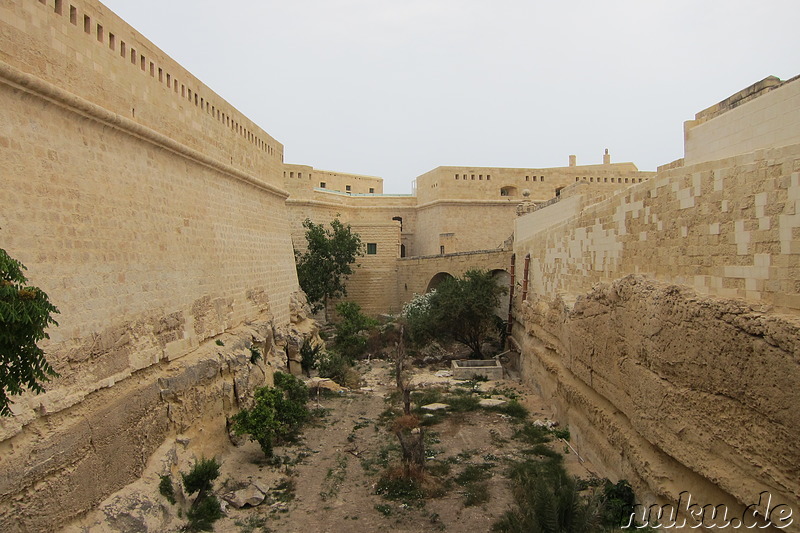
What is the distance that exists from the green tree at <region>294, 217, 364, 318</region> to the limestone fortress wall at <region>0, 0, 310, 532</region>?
9.22 m

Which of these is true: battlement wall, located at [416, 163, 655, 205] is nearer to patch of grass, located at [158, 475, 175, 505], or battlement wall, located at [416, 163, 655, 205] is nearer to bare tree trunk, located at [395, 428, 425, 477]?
bare tree trunk, located at [395, 428, 425, 477]

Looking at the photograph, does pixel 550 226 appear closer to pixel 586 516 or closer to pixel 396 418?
pixel 396 418

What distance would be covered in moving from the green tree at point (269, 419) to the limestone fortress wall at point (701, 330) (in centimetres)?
455

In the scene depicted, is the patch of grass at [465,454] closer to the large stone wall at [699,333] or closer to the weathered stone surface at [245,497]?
the large stone wall at [699,333]

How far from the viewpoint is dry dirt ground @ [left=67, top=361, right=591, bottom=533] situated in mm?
6379

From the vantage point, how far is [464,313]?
15.0 m

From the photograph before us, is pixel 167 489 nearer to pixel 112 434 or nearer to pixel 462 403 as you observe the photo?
pixel 112 434

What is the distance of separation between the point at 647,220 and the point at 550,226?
5782 mm

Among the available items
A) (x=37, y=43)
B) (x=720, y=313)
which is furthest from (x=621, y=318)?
(x=37, y=43)

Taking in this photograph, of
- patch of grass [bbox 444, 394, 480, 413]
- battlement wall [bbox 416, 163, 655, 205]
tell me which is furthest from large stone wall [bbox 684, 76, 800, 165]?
battlement wall [bbox 416, 163, 655, 205]

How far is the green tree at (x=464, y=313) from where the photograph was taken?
1506 centimetres

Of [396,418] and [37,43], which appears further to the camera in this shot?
[396,418]

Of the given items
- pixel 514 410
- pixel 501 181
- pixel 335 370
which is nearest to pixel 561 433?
pixel 514 410

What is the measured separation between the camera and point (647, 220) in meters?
6.17
